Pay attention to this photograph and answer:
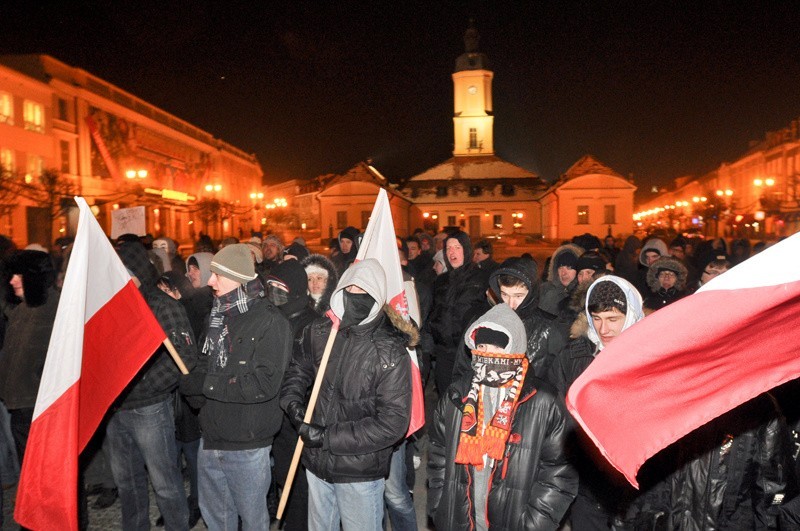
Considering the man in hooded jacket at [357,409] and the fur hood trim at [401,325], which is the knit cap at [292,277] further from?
the fur hood trim at [401,325]

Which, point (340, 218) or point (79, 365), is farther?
point (340, 218)

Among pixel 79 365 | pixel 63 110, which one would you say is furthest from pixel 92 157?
pixel 79 365

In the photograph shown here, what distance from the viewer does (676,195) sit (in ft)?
385

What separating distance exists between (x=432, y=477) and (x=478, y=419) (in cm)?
41

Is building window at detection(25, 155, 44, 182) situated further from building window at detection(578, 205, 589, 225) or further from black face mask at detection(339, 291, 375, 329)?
building window at detection(578, 205, 589, 225)

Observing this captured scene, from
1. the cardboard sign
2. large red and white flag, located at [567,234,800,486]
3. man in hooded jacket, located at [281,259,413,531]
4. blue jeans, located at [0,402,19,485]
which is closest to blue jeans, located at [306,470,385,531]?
man in hooded jacket, located at [281,259,413,531]

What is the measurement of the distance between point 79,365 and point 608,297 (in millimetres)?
3042

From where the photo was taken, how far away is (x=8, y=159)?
31.7 meters

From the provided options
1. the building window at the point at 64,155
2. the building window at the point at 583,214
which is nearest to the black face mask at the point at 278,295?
the building window at the point at 64,155

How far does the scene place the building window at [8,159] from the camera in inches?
1209

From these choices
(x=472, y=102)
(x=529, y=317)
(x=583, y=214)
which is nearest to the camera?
(x=529, y=317)

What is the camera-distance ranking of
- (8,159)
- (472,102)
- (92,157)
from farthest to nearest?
(472,102), (92,157), (8,159)

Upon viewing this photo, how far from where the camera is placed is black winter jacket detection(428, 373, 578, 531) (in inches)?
117

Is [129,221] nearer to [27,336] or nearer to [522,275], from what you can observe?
[27,336]
